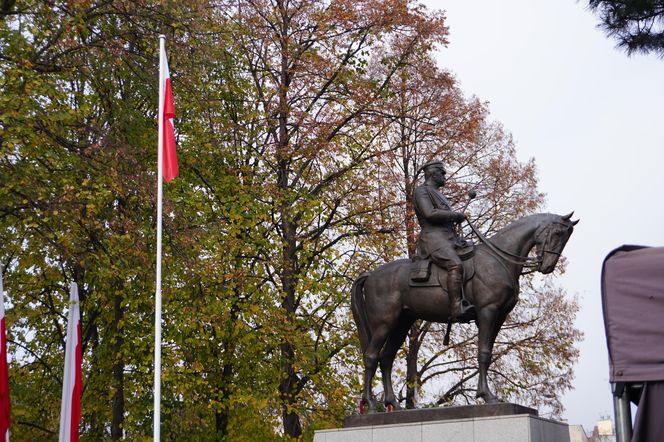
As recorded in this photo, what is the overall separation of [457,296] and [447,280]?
0.29 metres

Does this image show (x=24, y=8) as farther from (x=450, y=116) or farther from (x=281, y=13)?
(x=450, y=116)

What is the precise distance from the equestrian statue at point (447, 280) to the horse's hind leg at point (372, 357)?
0.6 inches

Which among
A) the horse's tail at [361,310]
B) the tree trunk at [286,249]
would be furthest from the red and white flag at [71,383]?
the horse's tail at [361,310]

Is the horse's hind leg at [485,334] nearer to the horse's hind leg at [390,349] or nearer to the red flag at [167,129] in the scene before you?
the horse's hind leg at [390,349]

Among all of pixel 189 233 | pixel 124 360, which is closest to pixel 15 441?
pixel 124 360

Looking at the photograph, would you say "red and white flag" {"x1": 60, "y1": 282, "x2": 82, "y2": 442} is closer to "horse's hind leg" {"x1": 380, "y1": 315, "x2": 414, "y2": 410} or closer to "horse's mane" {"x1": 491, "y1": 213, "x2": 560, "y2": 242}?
"horse's hind leg" {"x1": 380, "y1": 315, "x2": 414, "y2": 410}

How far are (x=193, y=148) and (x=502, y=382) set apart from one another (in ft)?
34.7

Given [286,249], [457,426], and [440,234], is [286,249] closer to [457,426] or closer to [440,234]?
[440,234]

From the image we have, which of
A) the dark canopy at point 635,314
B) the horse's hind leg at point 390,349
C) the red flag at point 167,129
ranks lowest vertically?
the dark canopy at point 635,314

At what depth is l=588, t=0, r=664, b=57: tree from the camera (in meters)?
13.1

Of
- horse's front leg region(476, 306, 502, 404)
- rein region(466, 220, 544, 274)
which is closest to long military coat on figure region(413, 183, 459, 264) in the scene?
rein region(466, 220, 544, 274)

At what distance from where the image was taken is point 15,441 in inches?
818

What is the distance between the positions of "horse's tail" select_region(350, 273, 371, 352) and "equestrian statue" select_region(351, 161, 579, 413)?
0.05 ft

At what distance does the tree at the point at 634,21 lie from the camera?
13.1 meters
